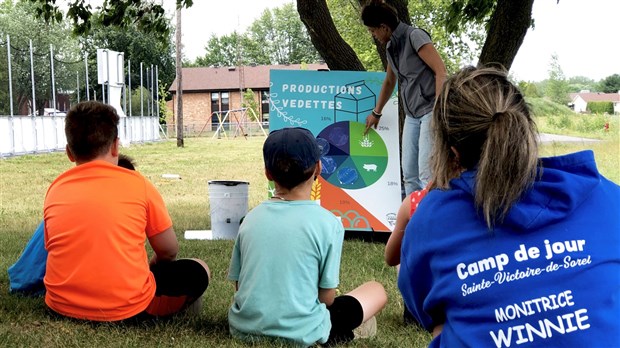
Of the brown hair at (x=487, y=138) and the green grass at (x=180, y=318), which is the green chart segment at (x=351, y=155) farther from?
the brown hair at (x=487, y=138)

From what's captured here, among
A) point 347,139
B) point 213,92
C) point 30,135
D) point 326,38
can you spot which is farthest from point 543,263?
point 213,92

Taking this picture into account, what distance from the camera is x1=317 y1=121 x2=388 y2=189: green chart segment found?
6.50 m

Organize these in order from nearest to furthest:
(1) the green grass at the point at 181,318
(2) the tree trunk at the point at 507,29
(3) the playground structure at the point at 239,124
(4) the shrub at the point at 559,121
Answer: (1) the green grass at the point at 181,318
(4) the shrub at the point at 559,121
(2) the tree trunk at the point at 507,29
(3) the playground structure at the point at 239,124

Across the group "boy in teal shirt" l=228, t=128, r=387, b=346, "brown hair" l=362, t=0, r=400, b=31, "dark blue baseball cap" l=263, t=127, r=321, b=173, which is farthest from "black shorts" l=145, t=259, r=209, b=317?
"brown hair" l=362, t=0, r=400, b=31

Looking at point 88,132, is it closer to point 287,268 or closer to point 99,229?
point 99,229

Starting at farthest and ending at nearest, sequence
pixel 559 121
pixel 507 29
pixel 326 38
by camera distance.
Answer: pixel 559 121
pixel 326 38
pixel 507 29

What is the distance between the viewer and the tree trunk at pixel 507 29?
6.23m

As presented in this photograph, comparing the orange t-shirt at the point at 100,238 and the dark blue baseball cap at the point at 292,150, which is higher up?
the dark blue baseball cap at the point at 292,150

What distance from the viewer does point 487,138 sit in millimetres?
1692

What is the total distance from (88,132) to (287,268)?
124 cm

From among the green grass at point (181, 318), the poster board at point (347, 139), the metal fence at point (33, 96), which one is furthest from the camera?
the metal fence at point (33, 96)

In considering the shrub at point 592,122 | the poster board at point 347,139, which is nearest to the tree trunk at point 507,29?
the poster board at point 347,139

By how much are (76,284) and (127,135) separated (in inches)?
1065

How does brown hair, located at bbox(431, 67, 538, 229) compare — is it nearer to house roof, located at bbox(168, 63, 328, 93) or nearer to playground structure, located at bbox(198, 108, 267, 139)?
playground structure, located at bbox(198, 108, 267, 139)
